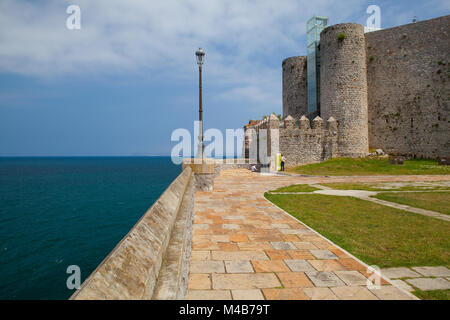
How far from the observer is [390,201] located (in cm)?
876

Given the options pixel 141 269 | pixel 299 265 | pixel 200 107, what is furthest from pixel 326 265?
pixel 200 107

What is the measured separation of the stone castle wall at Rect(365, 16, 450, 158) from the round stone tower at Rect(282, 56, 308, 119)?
730cm

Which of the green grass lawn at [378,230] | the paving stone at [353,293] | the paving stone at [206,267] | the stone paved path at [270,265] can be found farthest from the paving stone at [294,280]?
the green grass lawn at [378,230]

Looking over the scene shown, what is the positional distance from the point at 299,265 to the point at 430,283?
165 cm

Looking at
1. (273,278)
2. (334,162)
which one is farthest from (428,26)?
(273,278)

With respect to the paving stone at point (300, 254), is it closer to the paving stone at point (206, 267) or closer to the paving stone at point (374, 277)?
the paving stone at point (374, 277)

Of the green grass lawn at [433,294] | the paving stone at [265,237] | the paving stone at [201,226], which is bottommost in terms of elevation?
the green grass lawn at [433,294]

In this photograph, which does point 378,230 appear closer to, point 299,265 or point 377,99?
point 299,265

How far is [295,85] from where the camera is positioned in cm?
3356

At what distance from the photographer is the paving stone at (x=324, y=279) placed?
3.39 m

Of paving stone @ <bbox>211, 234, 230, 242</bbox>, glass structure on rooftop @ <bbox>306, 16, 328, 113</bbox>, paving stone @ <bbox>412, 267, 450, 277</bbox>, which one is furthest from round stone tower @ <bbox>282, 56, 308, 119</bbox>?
paving stone @ <bbox>412, 267, 450, 277</bbox>

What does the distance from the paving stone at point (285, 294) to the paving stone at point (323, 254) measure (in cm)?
129
